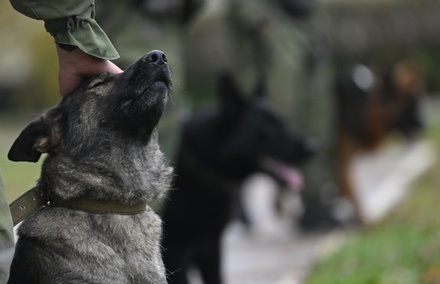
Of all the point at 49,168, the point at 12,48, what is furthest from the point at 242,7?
the point at 12,48

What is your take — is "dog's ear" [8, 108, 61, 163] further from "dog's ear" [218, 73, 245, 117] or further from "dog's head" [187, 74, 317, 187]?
"dog's ear" [218, 73, 245, 117]

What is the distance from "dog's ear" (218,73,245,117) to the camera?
25.0ft

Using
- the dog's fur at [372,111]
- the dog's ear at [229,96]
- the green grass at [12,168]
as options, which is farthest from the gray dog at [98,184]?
the dog's fur at [372,111]

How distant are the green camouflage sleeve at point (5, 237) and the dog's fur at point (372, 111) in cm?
741

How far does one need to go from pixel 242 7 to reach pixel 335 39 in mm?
7966

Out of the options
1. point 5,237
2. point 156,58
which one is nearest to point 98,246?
point 5,237

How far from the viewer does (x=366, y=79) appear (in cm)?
1135

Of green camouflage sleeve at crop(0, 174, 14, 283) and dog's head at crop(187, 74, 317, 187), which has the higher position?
dog's head at crop(187, 74, 317, 187)

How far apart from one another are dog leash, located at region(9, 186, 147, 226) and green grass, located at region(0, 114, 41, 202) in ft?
7.63

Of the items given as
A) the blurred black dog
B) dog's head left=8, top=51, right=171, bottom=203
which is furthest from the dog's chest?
the blurred black dog

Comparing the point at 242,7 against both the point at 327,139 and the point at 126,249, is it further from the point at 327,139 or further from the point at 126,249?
the point at 126,249

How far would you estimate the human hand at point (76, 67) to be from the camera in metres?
4.04

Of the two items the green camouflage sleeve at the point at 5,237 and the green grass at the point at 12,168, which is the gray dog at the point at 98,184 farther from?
the green grass at the point at 12,168

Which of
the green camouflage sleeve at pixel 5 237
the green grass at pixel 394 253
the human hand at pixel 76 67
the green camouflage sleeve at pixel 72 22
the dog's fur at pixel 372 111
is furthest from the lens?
the dog's fur at pixel 372 111
